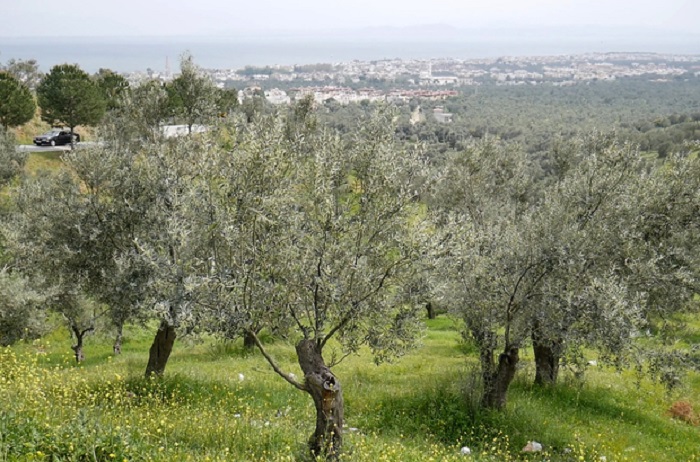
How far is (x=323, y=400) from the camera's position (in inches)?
434

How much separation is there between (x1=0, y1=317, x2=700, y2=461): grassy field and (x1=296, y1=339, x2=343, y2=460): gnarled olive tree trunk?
15.3 inches

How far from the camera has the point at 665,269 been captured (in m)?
15.9

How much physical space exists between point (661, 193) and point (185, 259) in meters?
15.3

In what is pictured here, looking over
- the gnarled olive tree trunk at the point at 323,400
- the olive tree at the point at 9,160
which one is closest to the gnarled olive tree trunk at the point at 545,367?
the gnarled olive tree trunk at the point at 323,400

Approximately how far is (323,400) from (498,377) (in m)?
6.51

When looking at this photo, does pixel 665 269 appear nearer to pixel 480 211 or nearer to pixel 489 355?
pixel 489 355

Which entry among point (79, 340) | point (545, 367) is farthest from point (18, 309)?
point (545, 367)

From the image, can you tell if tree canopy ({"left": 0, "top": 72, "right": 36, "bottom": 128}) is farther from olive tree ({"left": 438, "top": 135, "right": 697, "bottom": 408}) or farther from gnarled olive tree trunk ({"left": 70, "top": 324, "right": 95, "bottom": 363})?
olive tree ({"left": 438, "top": 135, "right": 697, "bottom": 408})

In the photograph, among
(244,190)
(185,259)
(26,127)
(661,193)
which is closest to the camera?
(244,190)

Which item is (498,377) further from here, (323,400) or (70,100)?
(70,100)

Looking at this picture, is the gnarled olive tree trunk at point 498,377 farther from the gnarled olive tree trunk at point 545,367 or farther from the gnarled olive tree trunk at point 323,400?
the gnarled olive tree trunk at point 323,400

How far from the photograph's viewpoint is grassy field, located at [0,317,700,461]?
31.6 ft

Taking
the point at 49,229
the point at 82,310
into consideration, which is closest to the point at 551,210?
the point at 49,229

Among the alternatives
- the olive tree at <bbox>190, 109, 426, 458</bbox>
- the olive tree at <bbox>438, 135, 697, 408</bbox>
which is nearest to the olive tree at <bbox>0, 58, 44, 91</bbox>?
the olive tree at <bbox>190, 109, 426, 458</bbox>
